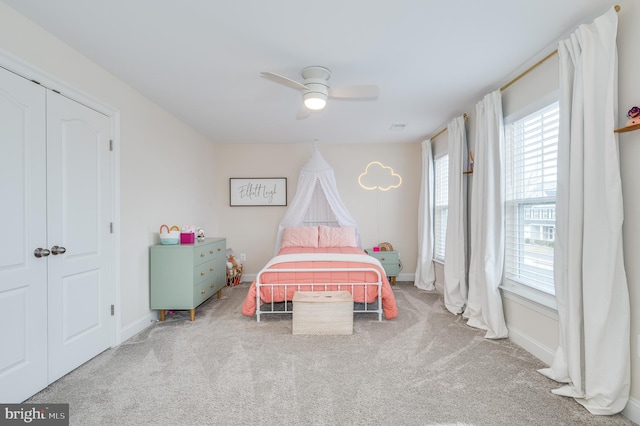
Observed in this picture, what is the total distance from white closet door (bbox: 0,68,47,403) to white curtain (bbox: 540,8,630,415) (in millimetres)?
3641

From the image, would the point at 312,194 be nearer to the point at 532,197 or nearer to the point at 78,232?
the point at 532,197

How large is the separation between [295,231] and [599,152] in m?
3.98

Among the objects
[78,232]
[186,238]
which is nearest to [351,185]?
[186,238]

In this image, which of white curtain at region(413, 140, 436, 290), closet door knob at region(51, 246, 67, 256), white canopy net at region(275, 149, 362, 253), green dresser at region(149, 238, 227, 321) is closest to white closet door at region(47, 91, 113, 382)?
closet door knob at region(51, 246, 67, 256)

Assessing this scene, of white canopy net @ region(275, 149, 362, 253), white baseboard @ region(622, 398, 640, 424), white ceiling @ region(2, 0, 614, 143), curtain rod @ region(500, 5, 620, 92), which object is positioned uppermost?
white ceiling @ region(2, 0, 614, 143)

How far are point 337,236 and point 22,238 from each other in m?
3.86

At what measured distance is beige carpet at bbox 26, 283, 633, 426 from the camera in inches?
78.1

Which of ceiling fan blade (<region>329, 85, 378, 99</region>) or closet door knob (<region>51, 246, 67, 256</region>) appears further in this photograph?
ceiling fan blade (<region>329, 85, 378, 99</region>)

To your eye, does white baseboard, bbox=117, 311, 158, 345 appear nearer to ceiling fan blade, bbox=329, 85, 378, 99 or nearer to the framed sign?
the framed sign

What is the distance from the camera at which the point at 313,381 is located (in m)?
2.38

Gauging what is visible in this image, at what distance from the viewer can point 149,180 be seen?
3656 millimetres

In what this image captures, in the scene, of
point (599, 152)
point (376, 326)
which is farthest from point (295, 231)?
point (599, 152)

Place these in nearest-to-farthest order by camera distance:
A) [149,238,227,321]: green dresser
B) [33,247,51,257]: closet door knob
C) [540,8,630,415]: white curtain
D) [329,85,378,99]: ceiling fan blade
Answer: [540,8,630,415]: white curtain < [33,247,51,257]: closet door knob < [329,85,378,99]: ceiling fan blade < [149,238,227,321]: green dresser

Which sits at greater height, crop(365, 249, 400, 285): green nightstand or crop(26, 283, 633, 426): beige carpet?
crop(365, 249, 400, 285): green nightstand
